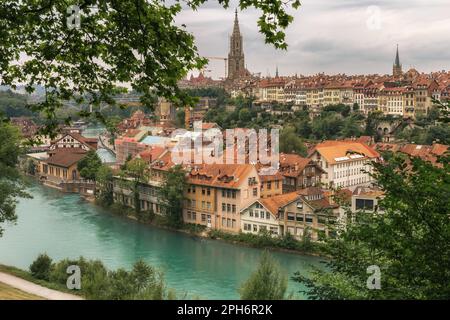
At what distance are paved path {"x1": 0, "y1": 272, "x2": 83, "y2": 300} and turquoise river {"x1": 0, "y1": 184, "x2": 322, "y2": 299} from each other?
1.59 metres

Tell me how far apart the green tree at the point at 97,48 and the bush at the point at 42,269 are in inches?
225

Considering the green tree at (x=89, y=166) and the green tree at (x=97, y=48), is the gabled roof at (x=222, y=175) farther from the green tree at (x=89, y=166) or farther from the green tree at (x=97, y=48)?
the green tree at (x=97, y=48)

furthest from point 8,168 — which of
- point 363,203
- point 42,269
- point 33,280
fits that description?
point 363,203

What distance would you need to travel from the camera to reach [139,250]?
10.6 metres

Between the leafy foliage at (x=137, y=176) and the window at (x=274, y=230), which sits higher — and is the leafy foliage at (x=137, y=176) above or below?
above

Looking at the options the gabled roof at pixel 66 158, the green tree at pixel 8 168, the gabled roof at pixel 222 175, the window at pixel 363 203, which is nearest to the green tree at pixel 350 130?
the gabled roof at pixel 66 158

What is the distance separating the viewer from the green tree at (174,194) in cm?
1269

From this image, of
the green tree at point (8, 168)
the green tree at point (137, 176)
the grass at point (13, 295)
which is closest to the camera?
the grass at point (13, 295)

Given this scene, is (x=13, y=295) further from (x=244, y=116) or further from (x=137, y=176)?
(x=244, y=116)

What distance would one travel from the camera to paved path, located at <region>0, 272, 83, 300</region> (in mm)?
6093

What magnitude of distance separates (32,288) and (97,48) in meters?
5.01

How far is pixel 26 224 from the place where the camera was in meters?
12.3

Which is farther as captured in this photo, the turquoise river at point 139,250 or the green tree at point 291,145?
the green tree at point 291,145
